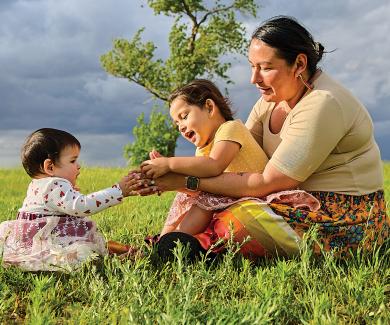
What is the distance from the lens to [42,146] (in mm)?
4676

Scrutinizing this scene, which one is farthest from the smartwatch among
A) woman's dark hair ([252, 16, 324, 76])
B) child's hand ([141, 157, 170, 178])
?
woman's dark hair ([252, 16, 324, 76])

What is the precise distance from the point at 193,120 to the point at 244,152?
510 millimetres

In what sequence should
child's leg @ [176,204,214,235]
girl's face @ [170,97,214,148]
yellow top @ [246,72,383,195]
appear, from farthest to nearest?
girl's face @ [170,97,214,148] → child's leg @ [176,204,214,235] → yellow top @ [246,72,383,195]

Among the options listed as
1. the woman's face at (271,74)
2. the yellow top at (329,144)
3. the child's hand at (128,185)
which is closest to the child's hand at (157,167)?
the child's hand at (128,185)

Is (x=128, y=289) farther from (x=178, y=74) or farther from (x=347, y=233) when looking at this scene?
(x=178, y=74)

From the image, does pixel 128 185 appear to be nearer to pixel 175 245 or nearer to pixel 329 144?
pixel 175 245

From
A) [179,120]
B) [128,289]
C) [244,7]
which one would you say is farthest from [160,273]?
[244,7]

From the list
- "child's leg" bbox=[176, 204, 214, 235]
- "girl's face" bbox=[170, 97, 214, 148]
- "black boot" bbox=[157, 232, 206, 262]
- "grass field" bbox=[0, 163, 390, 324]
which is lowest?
"grass field" bbox=[0, 163, 390, 324]

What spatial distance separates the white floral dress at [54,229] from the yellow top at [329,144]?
142 centimetres

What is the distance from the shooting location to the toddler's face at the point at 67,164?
4730mm

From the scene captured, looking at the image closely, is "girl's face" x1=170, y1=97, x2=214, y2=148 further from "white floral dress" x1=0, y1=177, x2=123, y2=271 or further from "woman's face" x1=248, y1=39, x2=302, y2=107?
"white floral dress" x1=0, y1=177, x2=123, y2=271

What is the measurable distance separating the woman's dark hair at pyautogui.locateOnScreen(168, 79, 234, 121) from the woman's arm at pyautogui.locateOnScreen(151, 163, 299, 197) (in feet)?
2.29

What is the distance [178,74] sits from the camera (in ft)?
91.6

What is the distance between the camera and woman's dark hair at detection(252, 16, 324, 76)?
477 cm
